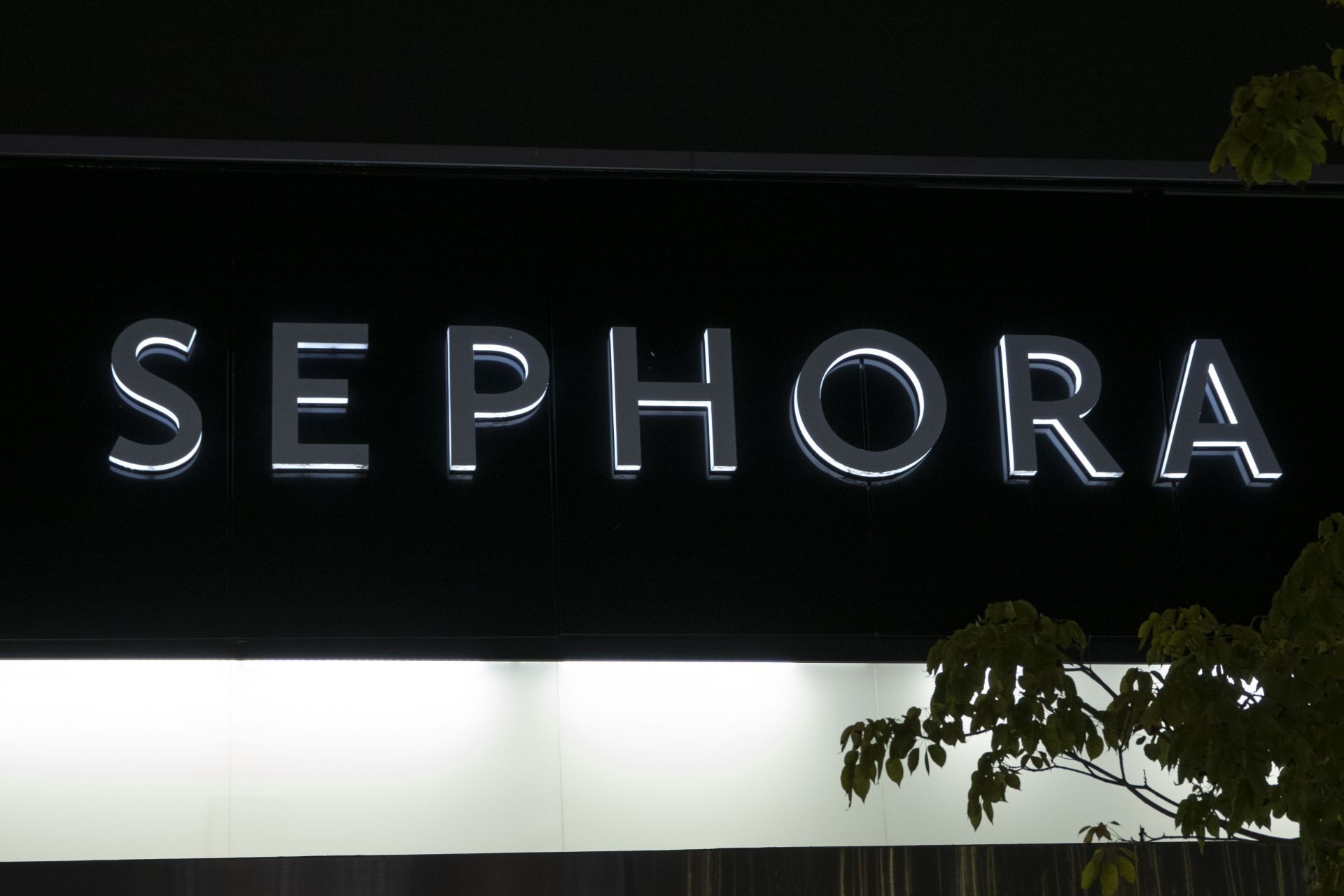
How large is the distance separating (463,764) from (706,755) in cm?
131

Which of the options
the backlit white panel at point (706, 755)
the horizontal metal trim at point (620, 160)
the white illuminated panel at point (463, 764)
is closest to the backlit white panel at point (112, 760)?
the white illuminated panel at point (463, 764)

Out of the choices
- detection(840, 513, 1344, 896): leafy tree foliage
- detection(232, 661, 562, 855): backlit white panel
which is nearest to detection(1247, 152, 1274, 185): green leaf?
detection(840, 513, 1344, 896): leafy tree foliage

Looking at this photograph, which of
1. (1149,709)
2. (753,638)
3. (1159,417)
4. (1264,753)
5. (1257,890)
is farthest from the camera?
(1159,417)

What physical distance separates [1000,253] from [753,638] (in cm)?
283

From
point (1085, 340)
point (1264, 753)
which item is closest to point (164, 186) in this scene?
point (1085, 340)

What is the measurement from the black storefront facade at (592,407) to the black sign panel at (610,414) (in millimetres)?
→ 26

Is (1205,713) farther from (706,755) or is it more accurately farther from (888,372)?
(888,372)

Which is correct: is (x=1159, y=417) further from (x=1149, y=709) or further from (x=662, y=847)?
(x=1149, y=709)

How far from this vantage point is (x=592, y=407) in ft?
32.4

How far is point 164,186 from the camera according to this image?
389 inches

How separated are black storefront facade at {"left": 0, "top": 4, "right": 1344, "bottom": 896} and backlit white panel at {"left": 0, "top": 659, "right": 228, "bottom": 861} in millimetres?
21

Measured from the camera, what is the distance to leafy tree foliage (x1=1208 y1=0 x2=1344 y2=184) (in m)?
4.48

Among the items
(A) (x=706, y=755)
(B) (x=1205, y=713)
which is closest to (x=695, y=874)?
(A) (x=706, y=755)

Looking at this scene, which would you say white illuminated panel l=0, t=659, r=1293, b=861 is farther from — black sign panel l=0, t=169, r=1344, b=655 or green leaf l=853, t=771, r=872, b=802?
green leaf l=853, t=771, r=872, b=802
